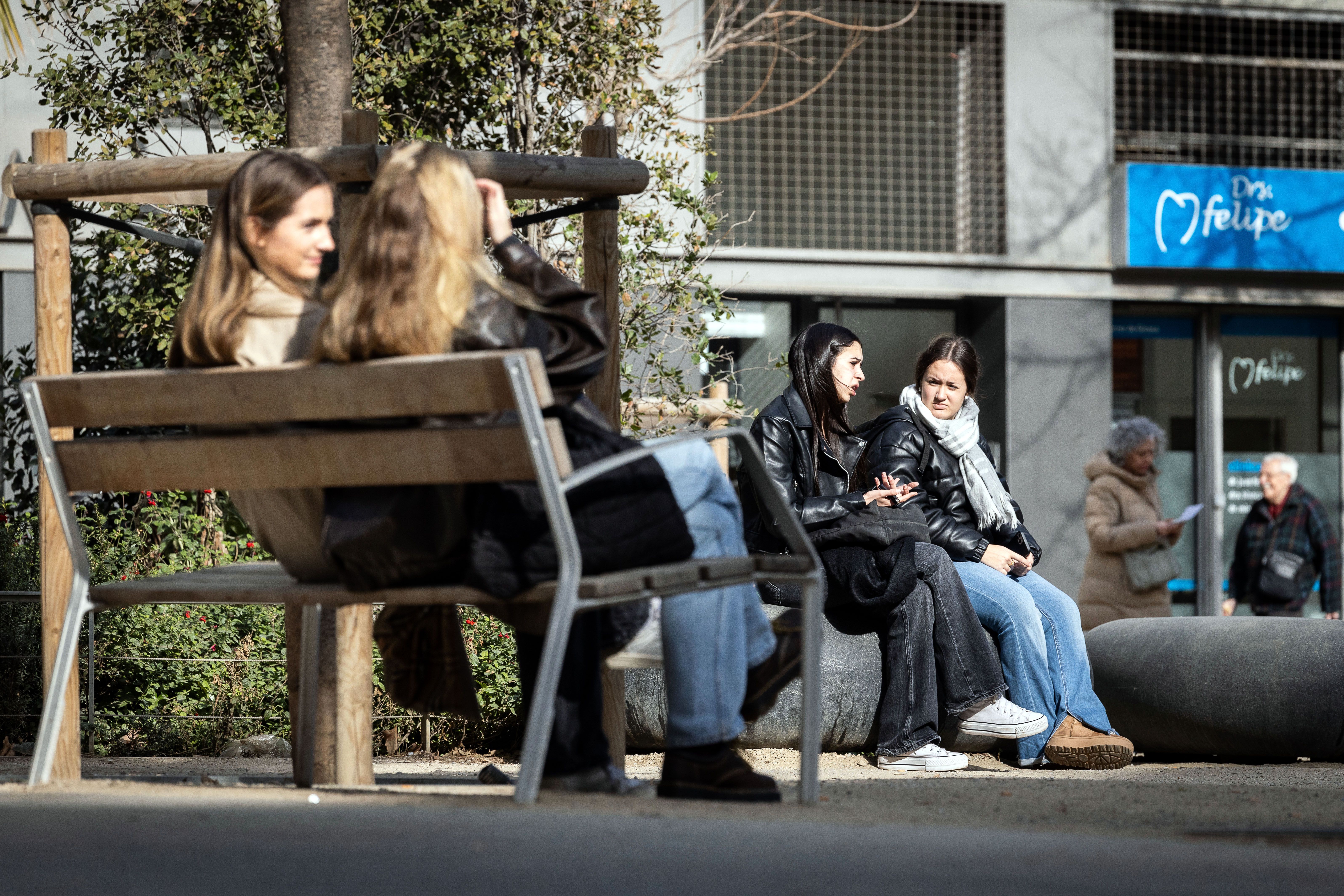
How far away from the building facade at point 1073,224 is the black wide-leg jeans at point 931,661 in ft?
22.9

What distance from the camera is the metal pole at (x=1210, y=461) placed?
1337 cm

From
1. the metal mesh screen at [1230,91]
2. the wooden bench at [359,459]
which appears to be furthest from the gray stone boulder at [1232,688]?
the metal mesh screen at [1230,91]

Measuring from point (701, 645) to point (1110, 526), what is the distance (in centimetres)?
608

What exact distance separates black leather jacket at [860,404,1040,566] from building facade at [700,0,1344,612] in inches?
253

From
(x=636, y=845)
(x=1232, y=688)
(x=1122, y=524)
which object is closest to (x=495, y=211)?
(x=636, y=845)

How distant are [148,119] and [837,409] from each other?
4.32 meters

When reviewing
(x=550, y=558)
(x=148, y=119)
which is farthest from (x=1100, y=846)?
(x=148, y=119)

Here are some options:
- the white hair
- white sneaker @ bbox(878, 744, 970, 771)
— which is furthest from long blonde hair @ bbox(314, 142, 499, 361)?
the white hair

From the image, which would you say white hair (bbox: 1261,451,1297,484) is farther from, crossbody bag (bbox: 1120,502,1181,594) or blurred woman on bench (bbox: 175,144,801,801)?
blurred woman on bench (bbox: 175,144,801,801)

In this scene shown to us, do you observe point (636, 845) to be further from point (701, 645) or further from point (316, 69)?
point (316, 69)

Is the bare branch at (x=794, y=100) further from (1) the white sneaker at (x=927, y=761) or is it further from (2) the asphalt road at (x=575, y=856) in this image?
(2) the asphalt road at (x=575, y=856)

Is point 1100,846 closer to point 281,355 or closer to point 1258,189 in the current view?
point 281,355

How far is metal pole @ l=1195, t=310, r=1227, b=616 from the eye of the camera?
1337 cm

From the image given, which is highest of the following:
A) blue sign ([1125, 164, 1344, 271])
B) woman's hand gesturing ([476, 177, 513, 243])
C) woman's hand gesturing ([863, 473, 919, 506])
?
blue sign ([1125, 164, 1344, 271])
